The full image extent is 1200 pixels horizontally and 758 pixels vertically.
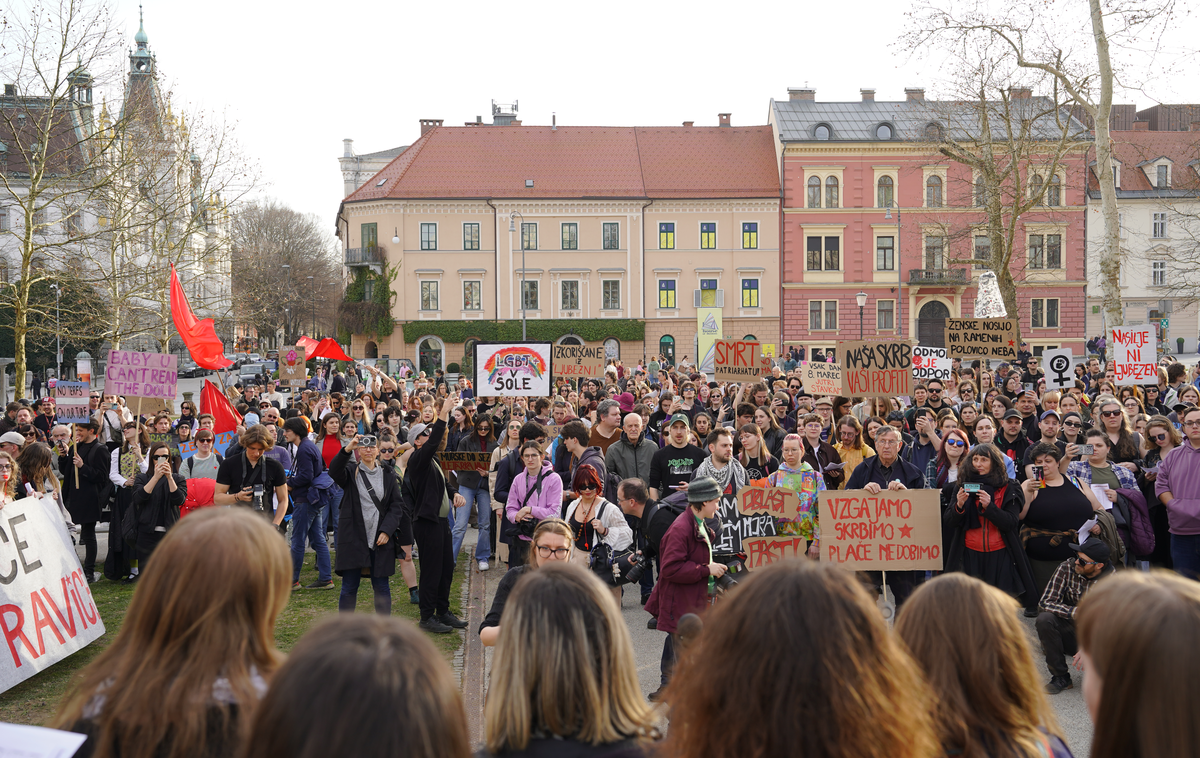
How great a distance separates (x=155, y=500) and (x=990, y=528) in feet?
26.0

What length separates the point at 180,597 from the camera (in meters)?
2.33

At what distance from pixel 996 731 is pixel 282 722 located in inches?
73.0

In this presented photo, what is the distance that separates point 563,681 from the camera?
247 cm

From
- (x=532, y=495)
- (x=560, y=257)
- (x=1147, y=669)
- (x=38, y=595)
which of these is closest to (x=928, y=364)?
(x=532, y=495)

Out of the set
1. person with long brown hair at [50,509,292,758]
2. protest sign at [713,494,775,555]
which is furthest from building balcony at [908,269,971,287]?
person with long brown hair at [50,509,292,758]

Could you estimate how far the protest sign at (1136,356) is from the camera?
15953 mm

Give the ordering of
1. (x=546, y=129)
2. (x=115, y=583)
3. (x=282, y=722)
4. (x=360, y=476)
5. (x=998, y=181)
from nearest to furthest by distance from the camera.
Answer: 1. (x=282, y=722)
2. (x=360, y=476)
3. (x=115, y=583)
4. (x=998, y=181)
5. (x=546, y=129)

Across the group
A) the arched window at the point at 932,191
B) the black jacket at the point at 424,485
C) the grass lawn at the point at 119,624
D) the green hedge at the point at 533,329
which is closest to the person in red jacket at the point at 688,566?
the grass lawn at the point at 119,624

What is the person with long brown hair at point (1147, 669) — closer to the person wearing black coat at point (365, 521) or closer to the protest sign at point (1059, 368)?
the person wearing black coat at point (365, 521)

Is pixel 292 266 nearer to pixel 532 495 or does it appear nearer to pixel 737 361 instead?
pixel 737 361

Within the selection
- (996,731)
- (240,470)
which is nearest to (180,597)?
(996,731)

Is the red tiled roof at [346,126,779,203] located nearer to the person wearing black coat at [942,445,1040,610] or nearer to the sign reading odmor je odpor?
the sign reading odmor je odpor

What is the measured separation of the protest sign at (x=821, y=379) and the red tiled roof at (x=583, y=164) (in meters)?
41.4

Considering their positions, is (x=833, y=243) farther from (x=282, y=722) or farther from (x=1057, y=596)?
(x=282, y=722)
